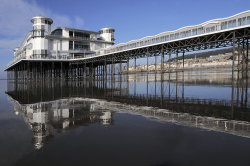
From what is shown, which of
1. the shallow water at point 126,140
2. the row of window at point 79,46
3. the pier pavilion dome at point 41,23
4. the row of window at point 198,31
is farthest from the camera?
the row of window at point 79,46

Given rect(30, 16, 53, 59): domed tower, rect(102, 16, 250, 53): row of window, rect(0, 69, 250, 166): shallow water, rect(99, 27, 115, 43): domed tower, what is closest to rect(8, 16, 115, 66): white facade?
rect(30, 16, 53, 59): domed tower

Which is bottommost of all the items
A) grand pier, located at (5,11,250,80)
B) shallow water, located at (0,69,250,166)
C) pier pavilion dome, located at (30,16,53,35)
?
shallow water, located at (0,69,250,166)

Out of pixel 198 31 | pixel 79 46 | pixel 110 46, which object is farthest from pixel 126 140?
pixel 79 46

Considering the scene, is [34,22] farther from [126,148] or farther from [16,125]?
[126,148]

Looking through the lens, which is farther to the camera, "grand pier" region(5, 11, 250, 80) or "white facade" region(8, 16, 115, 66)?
"white facade" region(8, 16, 115, 66)

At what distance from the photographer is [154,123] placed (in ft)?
23.6

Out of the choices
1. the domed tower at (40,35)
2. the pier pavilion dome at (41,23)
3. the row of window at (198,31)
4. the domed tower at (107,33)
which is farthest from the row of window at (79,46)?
the row of window at (198,31)

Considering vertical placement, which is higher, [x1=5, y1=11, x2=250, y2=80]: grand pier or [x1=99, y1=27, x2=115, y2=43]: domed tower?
[x1=99, y1=27, x2=115, y2=43]: domed tower

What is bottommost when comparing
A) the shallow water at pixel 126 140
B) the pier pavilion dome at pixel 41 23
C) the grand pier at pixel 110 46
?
the shallow water at pixel 126 140

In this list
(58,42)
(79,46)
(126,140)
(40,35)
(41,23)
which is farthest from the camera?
(79,46)

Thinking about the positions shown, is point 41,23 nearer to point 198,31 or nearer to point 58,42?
Answer: point 58,42

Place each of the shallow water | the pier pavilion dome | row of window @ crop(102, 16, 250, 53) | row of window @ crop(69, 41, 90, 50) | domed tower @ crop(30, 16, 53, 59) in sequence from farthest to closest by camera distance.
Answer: row of window @ crop(69, 41, 90, 50) < domed tower @ crop(30, 16, 53, 59) < the pier pavilion dome < row of window @ crop(102, 16, 250, 53) < the shallow water

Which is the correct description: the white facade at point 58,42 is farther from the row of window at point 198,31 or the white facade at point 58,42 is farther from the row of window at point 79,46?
the row of window at point 198,31

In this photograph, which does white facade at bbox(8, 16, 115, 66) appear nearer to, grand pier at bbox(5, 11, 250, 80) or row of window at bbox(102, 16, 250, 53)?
grand pier at bbox(5, 11, 250, 80)
